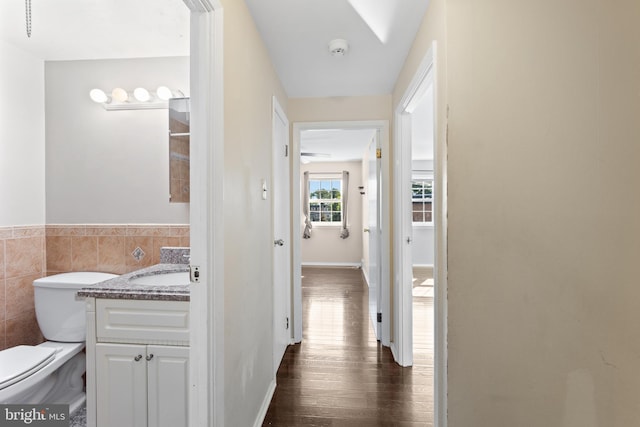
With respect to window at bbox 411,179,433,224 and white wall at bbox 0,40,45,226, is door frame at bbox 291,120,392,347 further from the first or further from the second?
window at bbox 411,179,433,224

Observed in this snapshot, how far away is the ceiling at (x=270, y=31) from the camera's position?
1611 mm

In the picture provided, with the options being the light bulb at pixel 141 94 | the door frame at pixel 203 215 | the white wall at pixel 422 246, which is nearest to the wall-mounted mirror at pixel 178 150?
the light bulb at pixel 141 94

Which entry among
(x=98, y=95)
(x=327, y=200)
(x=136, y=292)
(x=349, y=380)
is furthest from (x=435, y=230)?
(x=327, y=200)

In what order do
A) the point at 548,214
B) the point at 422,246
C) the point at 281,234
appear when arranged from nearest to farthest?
the point at 548,214 < the point at 281,234 < the point at 422,246

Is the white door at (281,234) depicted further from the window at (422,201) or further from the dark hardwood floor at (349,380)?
the window at (422,201)

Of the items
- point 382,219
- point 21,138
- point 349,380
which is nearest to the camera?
point 21,138

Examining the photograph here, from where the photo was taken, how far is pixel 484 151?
2.19ft

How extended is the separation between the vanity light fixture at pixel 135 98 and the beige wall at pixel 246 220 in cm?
73

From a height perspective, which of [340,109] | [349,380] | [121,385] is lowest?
[349,380]

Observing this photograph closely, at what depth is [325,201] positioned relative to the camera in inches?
263

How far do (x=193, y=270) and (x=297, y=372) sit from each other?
160cm

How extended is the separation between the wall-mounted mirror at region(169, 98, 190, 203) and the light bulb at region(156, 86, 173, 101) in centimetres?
4

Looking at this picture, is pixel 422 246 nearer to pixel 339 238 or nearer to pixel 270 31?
pixel 339 238

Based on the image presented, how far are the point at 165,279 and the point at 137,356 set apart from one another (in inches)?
19.6
